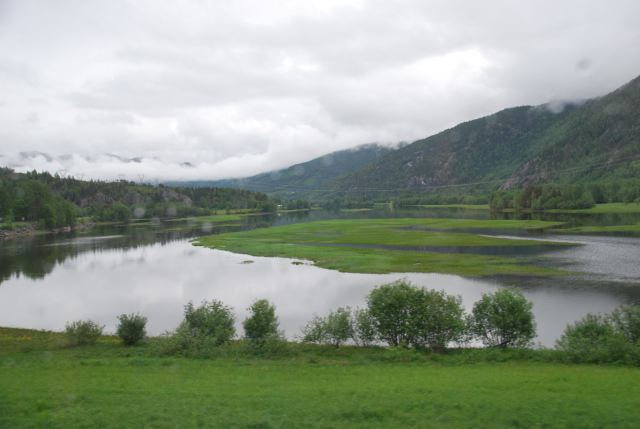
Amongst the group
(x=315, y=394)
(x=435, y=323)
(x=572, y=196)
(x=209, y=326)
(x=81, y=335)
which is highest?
(x=572, y=196)

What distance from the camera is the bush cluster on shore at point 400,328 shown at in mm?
28344

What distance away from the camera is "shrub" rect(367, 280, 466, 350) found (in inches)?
1180

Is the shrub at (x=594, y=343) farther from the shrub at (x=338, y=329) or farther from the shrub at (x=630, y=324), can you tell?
the shrub at (x=338, y=329)

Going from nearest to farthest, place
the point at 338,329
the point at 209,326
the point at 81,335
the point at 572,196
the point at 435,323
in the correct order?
the point at 435,323, the point at 338,329, the point at 209,326, the point at 81,335, the point at 572,196

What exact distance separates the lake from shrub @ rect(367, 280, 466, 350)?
7.80 metres

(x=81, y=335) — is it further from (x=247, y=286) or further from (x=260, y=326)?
(x=247, y=286)

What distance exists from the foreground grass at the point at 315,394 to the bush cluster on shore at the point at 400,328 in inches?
132

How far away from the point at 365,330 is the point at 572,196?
173318 mm

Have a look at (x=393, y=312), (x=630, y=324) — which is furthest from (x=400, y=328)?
(x=630, y=324)

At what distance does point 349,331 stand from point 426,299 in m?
5.79

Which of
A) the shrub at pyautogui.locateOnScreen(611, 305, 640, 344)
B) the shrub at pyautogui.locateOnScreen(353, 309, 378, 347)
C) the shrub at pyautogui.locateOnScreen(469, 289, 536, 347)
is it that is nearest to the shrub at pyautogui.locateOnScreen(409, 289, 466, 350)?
the shrub at pyautogui.locateOnScreen(469, 289, 536, 347)

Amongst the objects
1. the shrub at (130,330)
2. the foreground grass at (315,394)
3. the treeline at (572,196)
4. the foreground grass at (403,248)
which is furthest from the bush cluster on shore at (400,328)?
the treeline at (572,196)

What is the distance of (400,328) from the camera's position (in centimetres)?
3084

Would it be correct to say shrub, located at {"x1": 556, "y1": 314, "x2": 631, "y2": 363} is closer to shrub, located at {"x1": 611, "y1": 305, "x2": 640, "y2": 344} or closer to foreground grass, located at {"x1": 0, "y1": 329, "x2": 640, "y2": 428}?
shrub, located at {"x1": 611, "y1": 305, "x2": 640, "y2": 344}
